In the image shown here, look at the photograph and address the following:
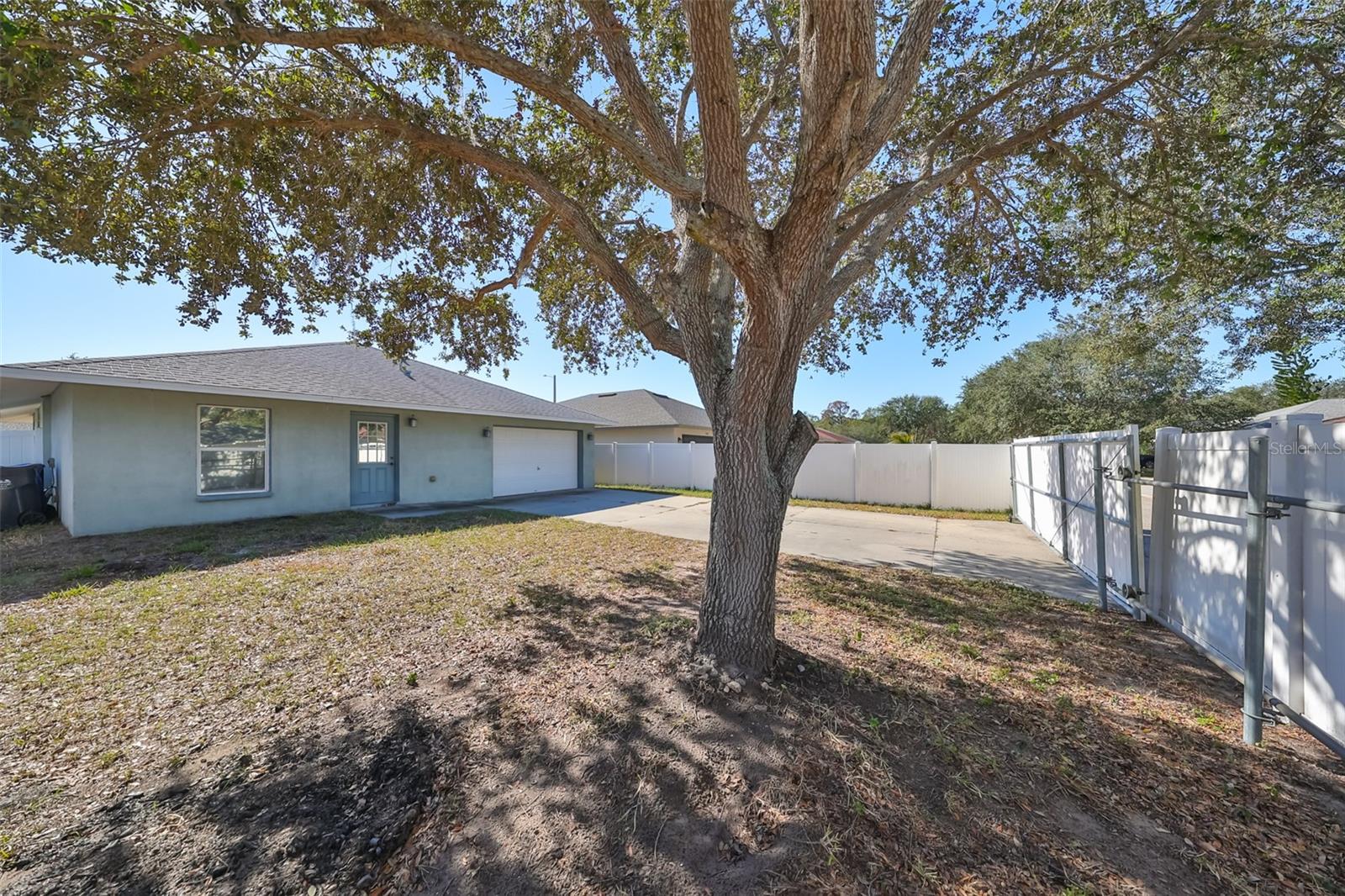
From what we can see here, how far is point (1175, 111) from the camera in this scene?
4473 mm

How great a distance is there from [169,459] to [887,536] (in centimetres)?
1189

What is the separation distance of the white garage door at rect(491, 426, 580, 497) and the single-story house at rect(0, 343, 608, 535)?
0.08 meters

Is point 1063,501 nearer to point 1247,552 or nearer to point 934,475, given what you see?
point 1247,552

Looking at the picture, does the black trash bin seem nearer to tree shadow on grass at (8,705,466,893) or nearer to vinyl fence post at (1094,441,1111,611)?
tree shadow on grass at (8,705,466,893)

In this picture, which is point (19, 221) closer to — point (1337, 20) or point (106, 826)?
point (106, 826)

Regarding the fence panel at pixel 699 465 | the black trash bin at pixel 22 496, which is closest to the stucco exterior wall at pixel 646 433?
the fence panel at pixel 699 465

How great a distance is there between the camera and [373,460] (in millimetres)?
10500

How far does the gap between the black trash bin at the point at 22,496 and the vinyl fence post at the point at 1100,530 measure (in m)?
15.2

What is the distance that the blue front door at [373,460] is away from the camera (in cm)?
1009

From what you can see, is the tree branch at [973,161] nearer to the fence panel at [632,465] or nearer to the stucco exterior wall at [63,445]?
the stucco exterior wall at [63,445]

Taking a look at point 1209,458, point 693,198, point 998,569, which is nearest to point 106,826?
point 693,198

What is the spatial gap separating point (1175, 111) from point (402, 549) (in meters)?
9.83

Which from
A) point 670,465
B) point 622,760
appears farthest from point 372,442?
point 622,760

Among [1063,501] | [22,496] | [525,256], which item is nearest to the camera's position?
[525,256]
